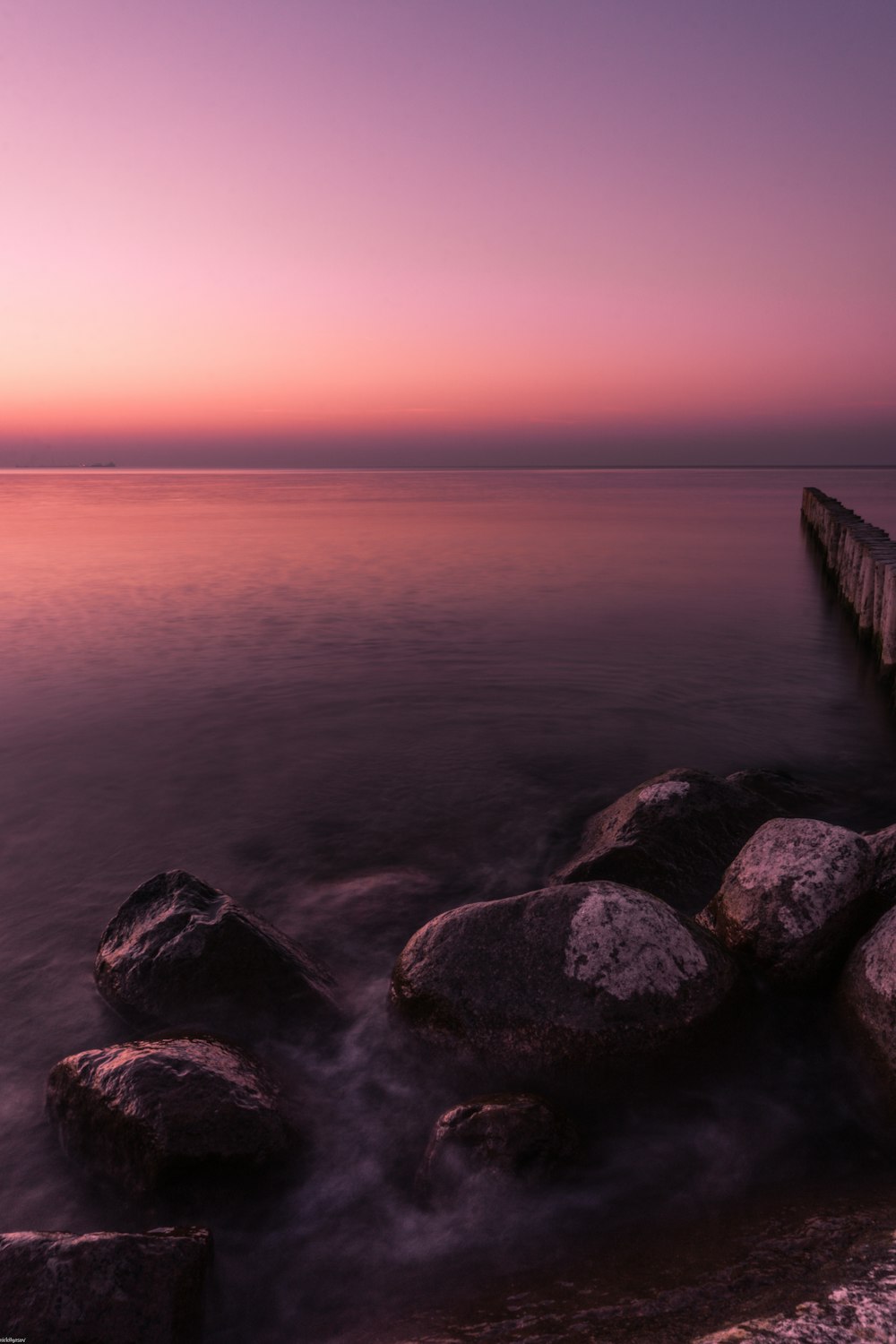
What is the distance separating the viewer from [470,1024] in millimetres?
4328

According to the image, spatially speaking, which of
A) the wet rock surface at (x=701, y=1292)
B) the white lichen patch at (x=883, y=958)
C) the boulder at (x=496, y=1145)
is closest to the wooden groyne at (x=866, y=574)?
the white lichen patch at (x=883, y=958)

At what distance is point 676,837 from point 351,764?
13.4 ft

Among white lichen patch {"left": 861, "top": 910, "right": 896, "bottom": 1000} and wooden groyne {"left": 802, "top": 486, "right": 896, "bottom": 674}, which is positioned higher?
wooden groyne {"left": 802, "top": 486, "right": 896, "bottom": 674}

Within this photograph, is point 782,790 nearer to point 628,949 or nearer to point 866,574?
point 628,949

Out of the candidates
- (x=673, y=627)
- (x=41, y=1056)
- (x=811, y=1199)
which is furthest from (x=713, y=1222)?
(x=673, y=627)

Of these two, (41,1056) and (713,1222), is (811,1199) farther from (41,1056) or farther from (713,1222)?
(41,1056)

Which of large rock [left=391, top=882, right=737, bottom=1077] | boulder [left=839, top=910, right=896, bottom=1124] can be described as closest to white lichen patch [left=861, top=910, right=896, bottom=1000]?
boulder [left=839, top=910, right=896, bottom=1124]

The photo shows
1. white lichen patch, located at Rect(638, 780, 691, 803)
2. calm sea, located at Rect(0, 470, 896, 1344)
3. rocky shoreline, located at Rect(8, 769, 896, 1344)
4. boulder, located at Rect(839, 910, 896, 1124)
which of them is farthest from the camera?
white lichen patch, located at Rect(638, 780, 691, 803)

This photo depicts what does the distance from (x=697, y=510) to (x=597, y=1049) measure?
158 ft

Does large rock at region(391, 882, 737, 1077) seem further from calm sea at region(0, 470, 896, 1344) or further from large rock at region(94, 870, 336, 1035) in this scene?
large rock at region(94, 870, 336, 1035)

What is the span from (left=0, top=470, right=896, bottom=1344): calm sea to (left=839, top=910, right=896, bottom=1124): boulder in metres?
0.46

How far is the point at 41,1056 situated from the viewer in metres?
4.61

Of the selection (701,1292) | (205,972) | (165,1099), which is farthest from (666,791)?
(165,1099)

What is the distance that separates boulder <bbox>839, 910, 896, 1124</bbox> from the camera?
3.99 metres
